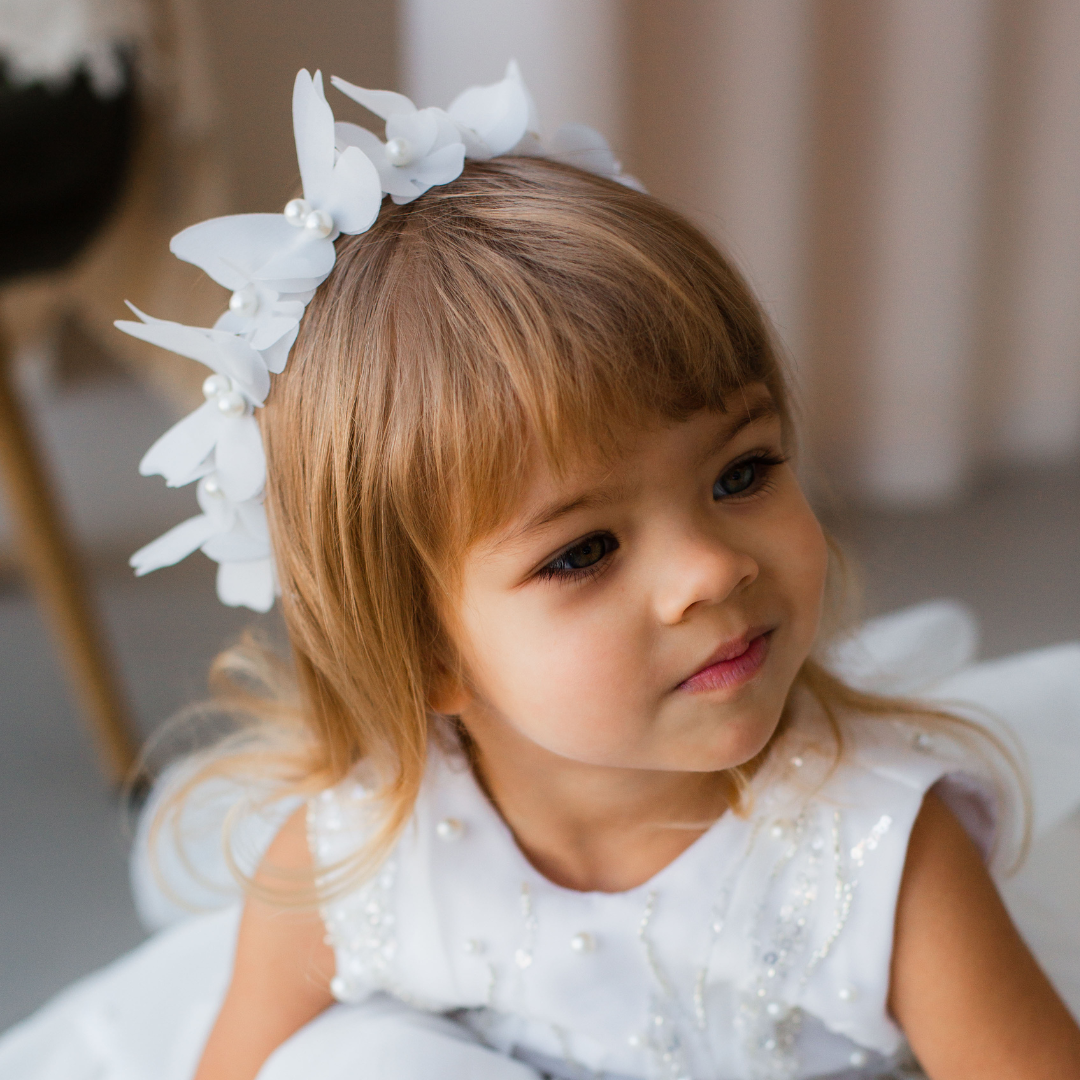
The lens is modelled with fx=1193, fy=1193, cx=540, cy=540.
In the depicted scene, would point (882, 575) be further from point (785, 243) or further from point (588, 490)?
point (588, 490)

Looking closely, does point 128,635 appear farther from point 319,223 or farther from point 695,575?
point 695,575

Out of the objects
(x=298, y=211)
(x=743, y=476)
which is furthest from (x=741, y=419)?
(x=298, y=211)

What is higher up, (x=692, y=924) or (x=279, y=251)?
(x=279, y=251)

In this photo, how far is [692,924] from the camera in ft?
2.37

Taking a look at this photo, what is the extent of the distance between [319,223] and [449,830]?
0.37 meters

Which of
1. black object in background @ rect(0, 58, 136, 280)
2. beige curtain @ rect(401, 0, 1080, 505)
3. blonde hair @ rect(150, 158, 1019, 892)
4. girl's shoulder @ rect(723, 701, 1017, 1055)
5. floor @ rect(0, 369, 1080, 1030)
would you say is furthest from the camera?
beige curtain @ rect(401, 0, 1080, 505)

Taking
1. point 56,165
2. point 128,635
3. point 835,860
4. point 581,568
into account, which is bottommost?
point 128,635

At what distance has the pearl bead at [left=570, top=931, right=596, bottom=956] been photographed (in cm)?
73

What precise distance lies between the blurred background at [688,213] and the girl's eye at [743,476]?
618mm

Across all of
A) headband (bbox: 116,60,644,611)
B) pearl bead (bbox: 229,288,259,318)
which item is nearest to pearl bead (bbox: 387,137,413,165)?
headband (bbox: 116,60,644,611)

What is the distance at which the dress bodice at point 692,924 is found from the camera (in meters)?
0.70

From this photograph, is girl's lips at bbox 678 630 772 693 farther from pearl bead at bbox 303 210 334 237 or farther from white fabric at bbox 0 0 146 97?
white fabric at bbox 0 0 146 97

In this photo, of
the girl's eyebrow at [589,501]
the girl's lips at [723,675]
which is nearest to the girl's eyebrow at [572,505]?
the girl's eyebrow at [589,501]

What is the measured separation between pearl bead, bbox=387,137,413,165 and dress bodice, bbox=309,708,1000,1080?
0.37 m
